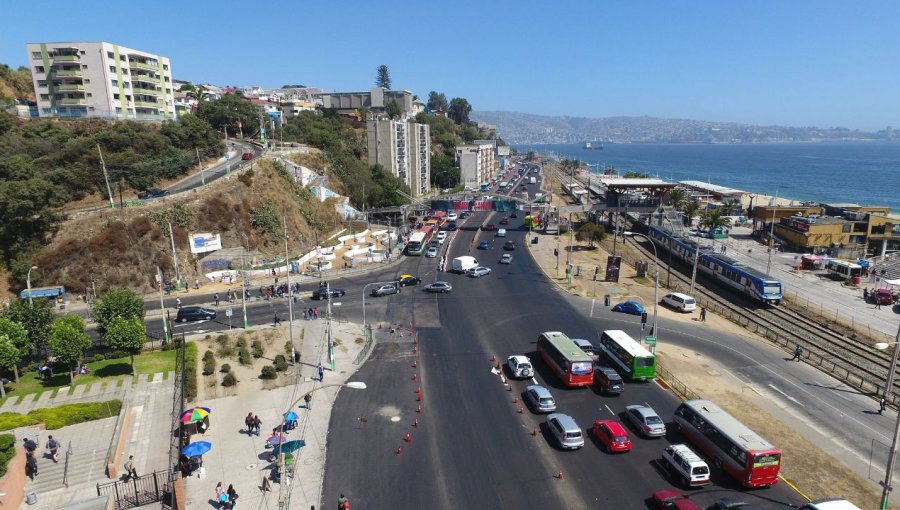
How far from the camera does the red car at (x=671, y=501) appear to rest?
20.0 meters

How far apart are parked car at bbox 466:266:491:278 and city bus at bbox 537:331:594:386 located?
2503 cm

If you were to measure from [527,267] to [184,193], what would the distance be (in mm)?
43453

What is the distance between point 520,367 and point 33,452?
2626 cm

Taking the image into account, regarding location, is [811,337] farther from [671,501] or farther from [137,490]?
[137,490]

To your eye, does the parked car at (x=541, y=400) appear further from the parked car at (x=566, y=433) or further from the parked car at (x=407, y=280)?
the parked car at (x=407, y=280)

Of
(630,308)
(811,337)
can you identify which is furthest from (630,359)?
(811,337)

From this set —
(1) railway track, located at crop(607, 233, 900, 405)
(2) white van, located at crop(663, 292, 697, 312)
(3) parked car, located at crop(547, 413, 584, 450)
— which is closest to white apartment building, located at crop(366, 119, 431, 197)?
(1) railway track, located at crop(607, 233, 900, 405)

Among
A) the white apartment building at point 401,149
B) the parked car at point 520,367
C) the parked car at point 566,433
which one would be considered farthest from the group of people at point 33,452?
the white apartment building at point 401,149

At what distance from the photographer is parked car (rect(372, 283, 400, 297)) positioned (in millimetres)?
51987

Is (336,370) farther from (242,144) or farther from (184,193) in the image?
(242,144)

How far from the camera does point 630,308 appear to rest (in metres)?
47.5

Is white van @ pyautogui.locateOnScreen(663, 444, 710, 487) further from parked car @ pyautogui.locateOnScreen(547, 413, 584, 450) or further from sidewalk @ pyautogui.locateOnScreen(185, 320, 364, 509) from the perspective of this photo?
sidewalk @ pyautogui.locateOnScreen(185, 320, 364, 509)

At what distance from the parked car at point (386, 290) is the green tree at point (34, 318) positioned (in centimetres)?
2696

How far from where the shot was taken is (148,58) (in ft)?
278
